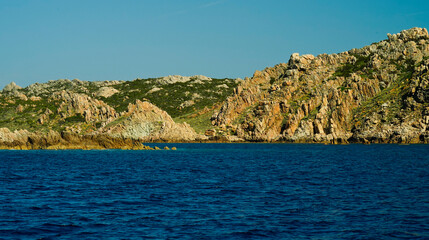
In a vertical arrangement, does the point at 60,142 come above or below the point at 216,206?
above

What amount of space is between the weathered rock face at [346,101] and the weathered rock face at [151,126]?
2072 cm

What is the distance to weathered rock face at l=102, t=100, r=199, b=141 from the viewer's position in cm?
16388

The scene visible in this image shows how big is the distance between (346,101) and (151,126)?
74193mm

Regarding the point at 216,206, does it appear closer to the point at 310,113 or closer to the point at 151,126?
the point at 310,113

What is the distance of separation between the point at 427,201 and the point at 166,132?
143 meters

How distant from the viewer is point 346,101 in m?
154

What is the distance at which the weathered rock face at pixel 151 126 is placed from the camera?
164m

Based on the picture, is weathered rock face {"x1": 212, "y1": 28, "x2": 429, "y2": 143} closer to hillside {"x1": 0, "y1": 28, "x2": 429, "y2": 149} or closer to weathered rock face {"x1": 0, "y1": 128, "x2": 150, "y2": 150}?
hillside {"x1": 0, "y1": 28, "x2": 429, "y2": 149}

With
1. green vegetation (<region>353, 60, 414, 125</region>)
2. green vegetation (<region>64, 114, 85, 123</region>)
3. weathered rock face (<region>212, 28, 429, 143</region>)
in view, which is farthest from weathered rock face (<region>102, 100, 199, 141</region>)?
green vegetation (<region>353, 60, 414, 125</region>)

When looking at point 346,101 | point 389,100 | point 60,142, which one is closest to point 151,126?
point 60,142

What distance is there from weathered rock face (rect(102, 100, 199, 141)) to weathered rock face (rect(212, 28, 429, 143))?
20.7 m

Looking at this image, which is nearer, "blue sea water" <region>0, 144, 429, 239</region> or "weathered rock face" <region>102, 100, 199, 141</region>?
"blue sea water" <region>0, 144, 429, 239</region>

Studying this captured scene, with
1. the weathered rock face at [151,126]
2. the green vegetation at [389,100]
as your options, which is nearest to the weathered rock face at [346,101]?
the green vegetation at [389,100]

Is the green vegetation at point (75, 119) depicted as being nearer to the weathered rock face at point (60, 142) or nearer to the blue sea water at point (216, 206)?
the weathered rock face at point (60, 142)
